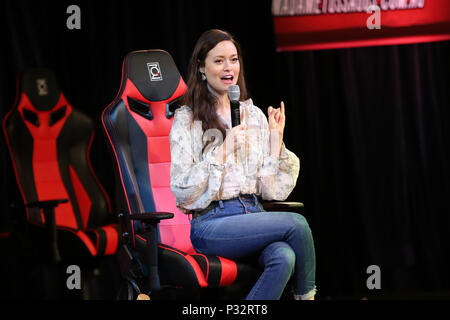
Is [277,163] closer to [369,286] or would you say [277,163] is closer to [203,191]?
[203,191]

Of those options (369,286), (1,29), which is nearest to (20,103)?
(1,29)

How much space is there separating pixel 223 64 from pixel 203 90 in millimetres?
138

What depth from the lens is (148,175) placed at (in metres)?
2.61

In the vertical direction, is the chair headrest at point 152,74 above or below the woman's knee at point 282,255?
above

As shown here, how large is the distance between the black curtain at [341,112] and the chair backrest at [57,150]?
33cm

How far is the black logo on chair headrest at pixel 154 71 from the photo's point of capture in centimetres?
265

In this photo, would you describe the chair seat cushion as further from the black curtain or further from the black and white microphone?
the black curtain

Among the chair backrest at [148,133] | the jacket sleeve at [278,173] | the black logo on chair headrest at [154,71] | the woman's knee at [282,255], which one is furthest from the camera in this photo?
the black logo on chair headrest at [154,71]

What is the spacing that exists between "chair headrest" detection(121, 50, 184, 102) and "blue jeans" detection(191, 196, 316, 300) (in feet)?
2.22

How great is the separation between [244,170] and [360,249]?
1.81 meters

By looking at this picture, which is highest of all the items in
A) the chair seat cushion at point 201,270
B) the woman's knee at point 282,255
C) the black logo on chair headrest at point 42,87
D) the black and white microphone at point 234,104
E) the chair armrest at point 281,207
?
the black logo on chair headrest at point 42,87

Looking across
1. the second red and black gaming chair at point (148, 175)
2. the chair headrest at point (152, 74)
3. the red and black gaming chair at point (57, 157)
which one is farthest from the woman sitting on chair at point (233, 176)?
the red and black gaming chair at point (57, 157)

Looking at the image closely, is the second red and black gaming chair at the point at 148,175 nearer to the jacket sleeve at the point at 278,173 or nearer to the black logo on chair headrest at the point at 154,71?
the black logo on chair headrest at the point at 154,71

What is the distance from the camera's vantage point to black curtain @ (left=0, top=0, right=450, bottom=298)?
383 centimetres
